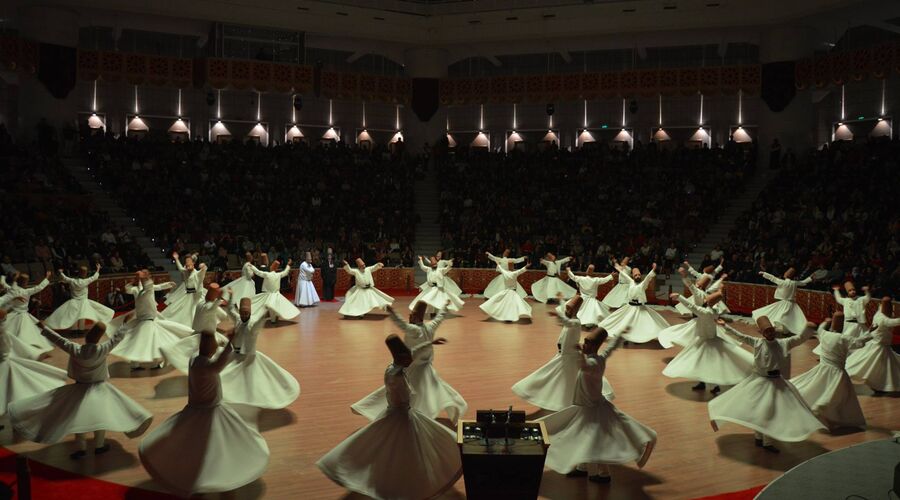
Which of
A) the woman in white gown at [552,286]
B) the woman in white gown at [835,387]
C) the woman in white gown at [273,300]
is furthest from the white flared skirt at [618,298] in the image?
the woman in white gown at [835,387]

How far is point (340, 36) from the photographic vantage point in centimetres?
3334

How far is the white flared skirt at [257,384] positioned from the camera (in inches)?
396

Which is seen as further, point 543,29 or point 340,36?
point 340,36

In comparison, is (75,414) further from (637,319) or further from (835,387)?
(637,319)

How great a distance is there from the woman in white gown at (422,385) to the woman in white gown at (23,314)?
6.53 m

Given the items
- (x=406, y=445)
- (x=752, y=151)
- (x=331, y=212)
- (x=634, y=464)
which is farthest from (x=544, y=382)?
(x=752, y=151)

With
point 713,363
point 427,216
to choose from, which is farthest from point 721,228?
point 713,363

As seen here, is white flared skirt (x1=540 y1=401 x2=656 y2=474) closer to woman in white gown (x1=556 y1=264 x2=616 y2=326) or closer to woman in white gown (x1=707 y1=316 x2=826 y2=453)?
woman in white gown (x1=707 y1=316 x2=826 y2=453)

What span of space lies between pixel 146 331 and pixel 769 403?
367 inches

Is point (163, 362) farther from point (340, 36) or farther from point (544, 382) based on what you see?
point (340, 36)

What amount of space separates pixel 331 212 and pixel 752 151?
15.8m

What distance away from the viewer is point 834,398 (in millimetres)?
10258

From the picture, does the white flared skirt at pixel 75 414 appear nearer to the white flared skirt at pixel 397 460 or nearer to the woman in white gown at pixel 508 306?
the white flared skirt at pixel 397 460

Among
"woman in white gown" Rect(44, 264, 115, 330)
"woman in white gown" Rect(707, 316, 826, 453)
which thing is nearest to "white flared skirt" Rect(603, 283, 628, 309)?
"woman in white gown" Rect(707, 316, 826, 453)
